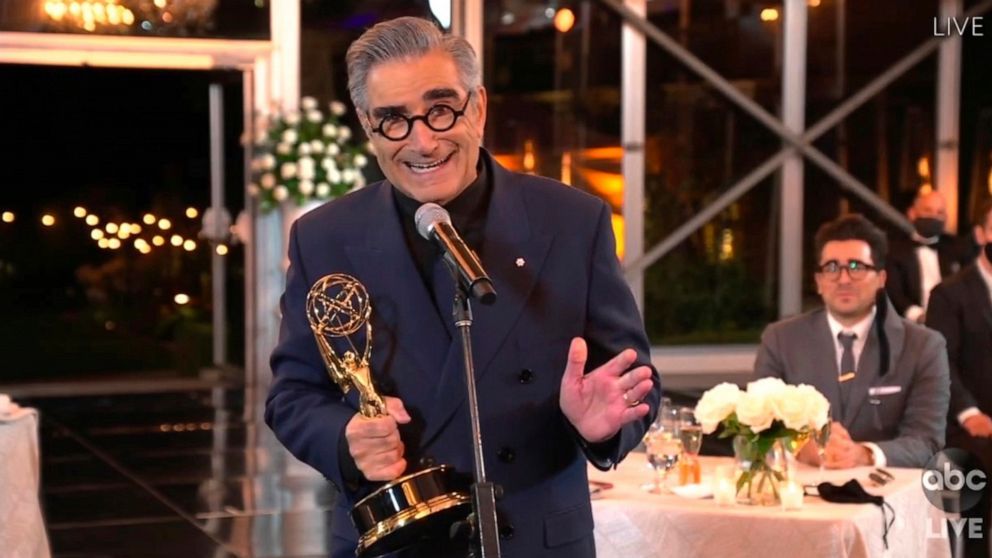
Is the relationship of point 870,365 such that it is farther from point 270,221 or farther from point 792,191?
point 792,191

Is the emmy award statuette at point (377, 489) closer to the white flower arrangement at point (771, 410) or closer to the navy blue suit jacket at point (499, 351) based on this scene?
the navy blue suit jacket at point (499, 351)

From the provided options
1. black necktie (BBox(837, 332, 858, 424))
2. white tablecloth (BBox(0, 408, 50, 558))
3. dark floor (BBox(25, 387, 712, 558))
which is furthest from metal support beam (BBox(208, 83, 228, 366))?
black necktie (BBox(837, 332, 858, 424))

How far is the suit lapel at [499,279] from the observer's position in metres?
2.11

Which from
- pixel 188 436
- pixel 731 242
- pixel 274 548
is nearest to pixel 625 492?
pixel 274 548

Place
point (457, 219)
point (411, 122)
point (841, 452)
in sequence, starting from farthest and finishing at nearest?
1. point (841, 452)
2. point (457, 219)
3. point (411, 122)

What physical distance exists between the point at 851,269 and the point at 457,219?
2403mm

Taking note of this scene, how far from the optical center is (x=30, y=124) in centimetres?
A: 1345

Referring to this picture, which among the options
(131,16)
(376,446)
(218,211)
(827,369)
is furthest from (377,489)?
(218,211)

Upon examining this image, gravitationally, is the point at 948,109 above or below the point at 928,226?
above

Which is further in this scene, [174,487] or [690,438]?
[174,487]

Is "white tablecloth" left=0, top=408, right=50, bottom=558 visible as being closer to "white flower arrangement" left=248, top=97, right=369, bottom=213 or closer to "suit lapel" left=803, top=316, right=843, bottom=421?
"suit lapel" left=803, top=316, right=843, bottom=421

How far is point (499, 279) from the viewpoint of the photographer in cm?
216

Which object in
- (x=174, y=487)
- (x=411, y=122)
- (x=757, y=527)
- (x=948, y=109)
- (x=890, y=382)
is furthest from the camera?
(x=948, y=109)

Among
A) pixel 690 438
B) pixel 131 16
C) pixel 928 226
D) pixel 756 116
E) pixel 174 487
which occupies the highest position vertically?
pixel 131 16
